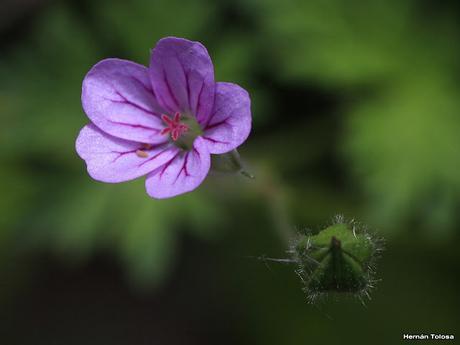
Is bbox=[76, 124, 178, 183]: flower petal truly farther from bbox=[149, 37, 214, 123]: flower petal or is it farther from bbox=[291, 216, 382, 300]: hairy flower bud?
bbox=[291, 216, 382, 300]: hairy flower bud

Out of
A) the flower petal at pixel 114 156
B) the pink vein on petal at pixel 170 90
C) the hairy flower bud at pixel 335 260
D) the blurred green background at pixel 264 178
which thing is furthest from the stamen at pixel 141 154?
the blurred green background at pixel 264 178

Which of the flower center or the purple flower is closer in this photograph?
the purple flower

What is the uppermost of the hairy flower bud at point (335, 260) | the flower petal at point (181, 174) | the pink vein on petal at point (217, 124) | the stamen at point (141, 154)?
the pink vein on petal at point (217, 124)

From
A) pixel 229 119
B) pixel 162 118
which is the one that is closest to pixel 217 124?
pixel 229 119

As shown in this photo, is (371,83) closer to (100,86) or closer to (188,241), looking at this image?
(188,241)

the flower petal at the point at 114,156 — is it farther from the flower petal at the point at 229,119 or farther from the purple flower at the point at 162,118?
the flower petal at the point at 229,119

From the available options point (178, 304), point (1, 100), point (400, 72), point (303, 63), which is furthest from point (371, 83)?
point (1, 100)

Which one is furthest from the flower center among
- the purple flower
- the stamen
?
the stamen
